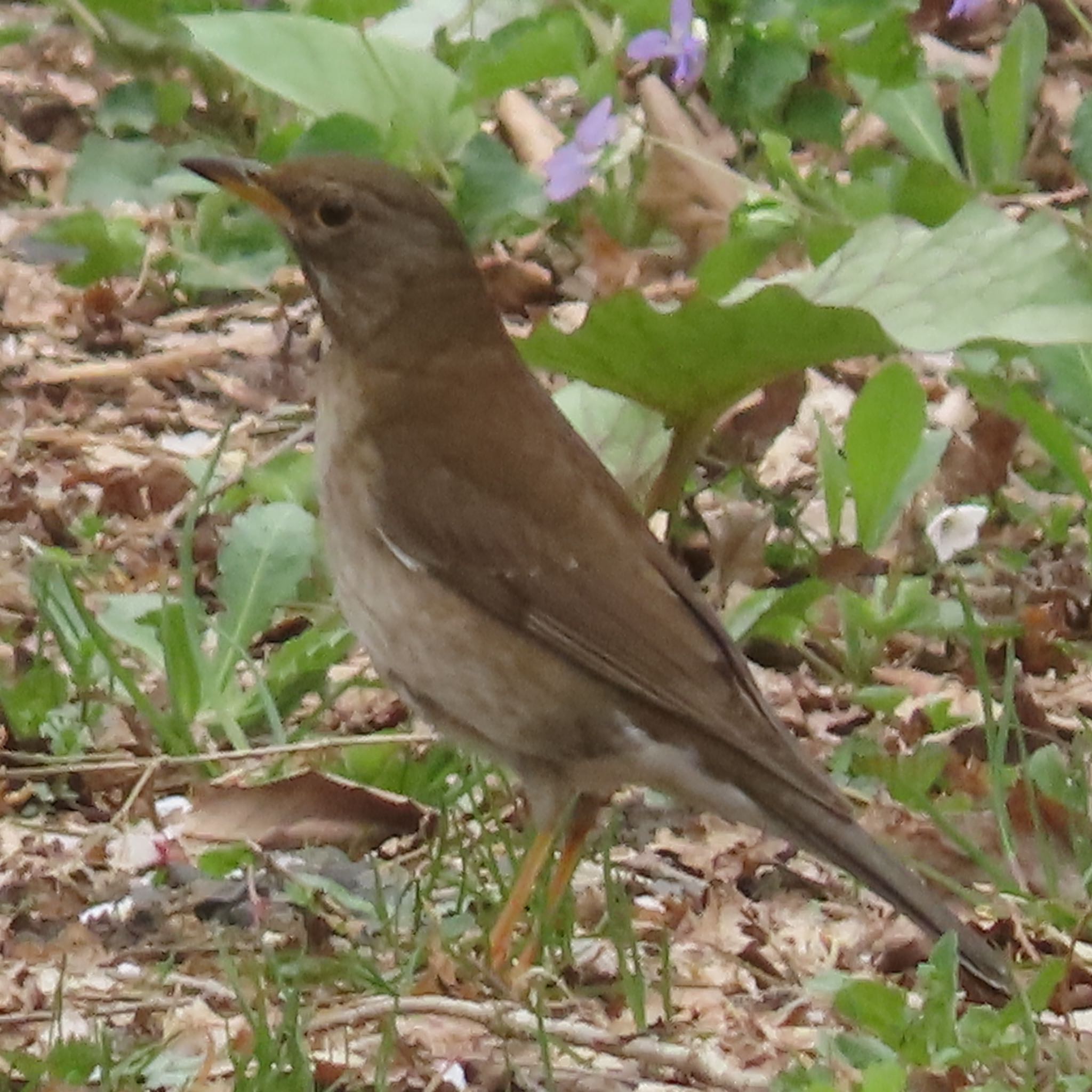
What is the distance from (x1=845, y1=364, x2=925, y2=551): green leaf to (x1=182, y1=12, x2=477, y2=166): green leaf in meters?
1.69

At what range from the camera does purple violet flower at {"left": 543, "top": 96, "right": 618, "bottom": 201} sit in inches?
211

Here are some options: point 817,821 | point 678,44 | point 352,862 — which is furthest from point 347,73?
point 817,821

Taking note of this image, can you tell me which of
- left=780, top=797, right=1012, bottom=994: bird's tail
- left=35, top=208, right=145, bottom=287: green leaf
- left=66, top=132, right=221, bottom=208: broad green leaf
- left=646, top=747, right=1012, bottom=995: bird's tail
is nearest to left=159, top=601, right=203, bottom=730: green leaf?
left=646, top=747, right=1012, bottom=995: bird's tail

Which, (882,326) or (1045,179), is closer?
(882,326)

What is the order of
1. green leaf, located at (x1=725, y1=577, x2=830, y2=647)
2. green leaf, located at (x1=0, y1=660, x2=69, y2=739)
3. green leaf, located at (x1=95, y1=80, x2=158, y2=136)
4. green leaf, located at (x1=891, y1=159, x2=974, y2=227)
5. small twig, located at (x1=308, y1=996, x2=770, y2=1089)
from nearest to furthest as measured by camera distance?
small twig, located at (x1=308, y1=996, x2=770, y2=1089)
green leaf, located at (x1=0, y1=660, x2=69, y2=739)
green leaf, located at (x1=725, y1=577, x2=830, y2=647)
green leaf, located at (x1=891, y1=159, x2=974, y2=227)
green leaf, located at (x1=95, y1=80, x2=158, y2=136)

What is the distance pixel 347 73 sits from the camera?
5.87 meters

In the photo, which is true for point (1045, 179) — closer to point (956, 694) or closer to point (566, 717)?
point (956, 694)

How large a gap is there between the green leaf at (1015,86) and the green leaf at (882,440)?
107cm

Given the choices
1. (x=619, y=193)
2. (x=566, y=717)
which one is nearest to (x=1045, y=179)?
(x=619, y=193)

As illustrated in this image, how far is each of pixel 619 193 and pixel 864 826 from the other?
9.84 feet

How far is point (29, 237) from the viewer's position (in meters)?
6.87

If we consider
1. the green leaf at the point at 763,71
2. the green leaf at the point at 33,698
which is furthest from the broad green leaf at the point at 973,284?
the green leaf at the point at 763,71

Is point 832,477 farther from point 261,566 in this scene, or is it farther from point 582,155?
point 261,566

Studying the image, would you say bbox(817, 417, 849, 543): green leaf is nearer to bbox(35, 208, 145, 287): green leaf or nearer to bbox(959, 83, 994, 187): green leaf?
bbox(959, 83, 994, 187): green leaf
